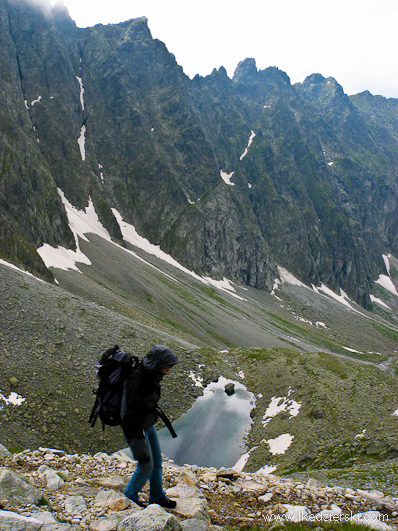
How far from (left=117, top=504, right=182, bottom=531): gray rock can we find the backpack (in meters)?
2.07

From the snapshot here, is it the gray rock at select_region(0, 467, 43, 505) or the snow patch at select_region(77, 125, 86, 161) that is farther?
the snow patch at select_region(77, 125, 86, 161)

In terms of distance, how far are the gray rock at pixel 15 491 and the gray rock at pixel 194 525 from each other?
3156 millimetres

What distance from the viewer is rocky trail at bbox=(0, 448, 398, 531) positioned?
6930mm

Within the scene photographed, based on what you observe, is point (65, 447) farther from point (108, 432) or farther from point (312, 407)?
point (312, 407)

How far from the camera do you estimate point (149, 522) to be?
6.64m

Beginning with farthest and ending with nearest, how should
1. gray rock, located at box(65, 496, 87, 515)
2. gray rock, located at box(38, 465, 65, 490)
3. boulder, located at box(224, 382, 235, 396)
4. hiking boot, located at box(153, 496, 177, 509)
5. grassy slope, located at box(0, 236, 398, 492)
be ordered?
boulder, located at box(224, 382, 235, 396) < grassy slope, located at box(0, 236, 398, 492) < gray rock, located at box(38, 465, 65, 490) < hiking boot, located at box(153, 496, 177, 509) < gray rock, located at box(65, 496, 87, 515)

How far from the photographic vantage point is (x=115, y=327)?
39.0 m

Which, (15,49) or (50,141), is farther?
(15,49)

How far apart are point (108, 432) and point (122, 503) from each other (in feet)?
58.3

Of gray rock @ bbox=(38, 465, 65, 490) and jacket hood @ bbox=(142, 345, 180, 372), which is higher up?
jacket hood @ bbox=(142, 345, 180, 372)

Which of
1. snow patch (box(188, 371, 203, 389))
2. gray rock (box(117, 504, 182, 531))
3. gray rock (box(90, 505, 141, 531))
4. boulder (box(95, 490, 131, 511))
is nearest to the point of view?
gray rock (box(117, 504, 182, 531))

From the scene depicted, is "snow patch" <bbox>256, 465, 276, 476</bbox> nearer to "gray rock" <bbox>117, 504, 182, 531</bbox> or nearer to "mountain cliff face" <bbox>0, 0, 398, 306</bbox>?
"gray rock" <bbox>117, 504, 182, 531</bbox>

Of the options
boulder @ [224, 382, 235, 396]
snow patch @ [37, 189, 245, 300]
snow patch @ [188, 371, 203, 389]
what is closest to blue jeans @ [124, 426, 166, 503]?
snow patch @ [188, 371, 203, 389]

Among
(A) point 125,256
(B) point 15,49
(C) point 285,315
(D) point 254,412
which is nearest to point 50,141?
(B) point 15,49
